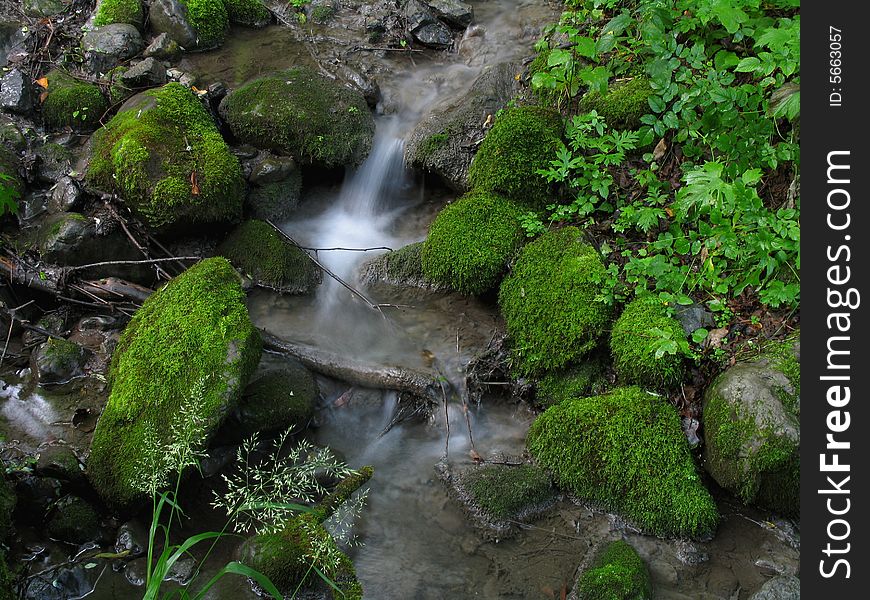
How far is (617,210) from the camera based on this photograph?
5539 mm

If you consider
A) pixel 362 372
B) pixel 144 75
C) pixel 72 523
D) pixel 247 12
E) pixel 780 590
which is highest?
pixel 247 12

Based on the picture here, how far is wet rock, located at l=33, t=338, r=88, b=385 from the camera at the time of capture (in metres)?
4.81

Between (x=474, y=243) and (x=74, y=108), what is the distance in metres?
4.00

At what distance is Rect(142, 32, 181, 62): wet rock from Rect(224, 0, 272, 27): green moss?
37.7 inches

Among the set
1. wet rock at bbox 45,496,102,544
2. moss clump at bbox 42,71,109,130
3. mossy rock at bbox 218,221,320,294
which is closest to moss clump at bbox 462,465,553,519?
wet rock at bbox 45,496,102,544

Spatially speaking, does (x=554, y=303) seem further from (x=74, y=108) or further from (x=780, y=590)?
(x=74, y=108)

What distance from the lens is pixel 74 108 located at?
650 centimetres

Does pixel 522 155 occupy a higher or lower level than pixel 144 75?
higher

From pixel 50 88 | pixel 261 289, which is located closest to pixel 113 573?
pixel 261 289

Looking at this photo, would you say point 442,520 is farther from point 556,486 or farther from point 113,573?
point 113,573

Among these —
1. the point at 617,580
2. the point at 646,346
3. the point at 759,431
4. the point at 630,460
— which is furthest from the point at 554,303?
the point at 617,580

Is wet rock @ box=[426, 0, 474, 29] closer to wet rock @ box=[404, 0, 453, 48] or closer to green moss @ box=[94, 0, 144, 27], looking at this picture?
wet rock @ box=[404, 0, 453, 48]

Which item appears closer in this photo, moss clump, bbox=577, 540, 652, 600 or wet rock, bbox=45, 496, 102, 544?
moss clump, bbox=577, 540, 652, 600

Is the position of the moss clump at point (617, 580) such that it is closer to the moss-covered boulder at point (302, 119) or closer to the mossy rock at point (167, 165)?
the mossy rock at point (167, 165)
